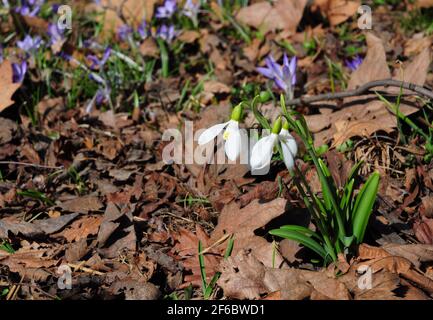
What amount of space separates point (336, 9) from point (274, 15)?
0.43m

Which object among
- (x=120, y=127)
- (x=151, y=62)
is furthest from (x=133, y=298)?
(x=151, y=62)

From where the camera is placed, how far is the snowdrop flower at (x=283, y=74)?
347cm

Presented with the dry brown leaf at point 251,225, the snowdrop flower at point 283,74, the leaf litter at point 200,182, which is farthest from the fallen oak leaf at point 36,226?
the snowdrop flower at point 283,74

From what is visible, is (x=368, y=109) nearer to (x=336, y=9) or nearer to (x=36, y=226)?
(x=336, y=9)

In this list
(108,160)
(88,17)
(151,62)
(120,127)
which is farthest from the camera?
(88,17)

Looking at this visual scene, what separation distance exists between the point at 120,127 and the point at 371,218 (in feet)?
5.28

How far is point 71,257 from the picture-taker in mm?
2596

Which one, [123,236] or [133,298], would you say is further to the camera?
[123,236]

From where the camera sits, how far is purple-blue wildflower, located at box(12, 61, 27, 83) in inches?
144

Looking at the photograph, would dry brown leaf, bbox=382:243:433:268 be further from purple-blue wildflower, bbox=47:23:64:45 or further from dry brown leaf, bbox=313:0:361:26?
purple-blue wildflower, bbox=47:23:64:45

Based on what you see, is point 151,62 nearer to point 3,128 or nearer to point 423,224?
point 3,128

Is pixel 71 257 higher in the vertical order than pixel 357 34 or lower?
lower

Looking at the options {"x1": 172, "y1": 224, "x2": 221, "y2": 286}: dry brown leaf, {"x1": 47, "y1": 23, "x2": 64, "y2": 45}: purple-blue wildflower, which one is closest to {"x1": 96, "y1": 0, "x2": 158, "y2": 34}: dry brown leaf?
{"x1": 47, "y1": 23, "x2": 64, "y2": 45}: purple-blue wildflower
